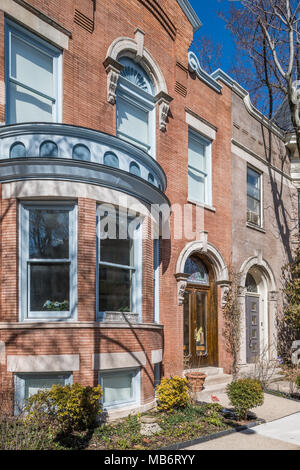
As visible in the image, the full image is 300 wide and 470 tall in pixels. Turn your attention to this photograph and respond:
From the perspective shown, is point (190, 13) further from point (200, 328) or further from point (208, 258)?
point (200, 328)

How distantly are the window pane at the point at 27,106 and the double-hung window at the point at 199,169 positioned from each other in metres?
5.22

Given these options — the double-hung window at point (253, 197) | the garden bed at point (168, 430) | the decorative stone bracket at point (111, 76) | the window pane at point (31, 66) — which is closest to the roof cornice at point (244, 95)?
the double-hung window at point (253, 197)

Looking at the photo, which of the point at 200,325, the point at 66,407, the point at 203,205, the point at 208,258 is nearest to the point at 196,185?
the point at 203,205

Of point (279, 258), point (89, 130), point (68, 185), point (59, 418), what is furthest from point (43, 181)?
point (279, 258)

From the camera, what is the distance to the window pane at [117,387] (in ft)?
26.7

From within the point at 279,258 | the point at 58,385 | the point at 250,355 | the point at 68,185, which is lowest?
the point at 250,355

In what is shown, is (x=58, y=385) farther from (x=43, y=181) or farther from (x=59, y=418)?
(x=43, y=181)

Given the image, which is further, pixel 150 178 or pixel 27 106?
pixel 150 178

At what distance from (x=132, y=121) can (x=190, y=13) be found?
15.9ft

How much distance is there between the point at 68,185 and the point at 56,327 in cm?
258

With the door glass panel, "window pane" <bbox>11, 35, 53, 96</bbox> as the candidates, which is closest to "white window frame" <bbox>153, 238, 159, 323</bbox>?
the door glass panel

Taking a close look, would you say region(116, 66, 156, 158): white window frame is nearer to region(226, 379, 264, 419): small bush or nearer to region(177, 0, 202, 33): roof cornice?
region(177, 0, 202, 33): roof cornice

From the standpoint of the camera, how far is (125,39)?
11.1m

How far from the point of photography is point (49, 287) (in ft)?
25.7
